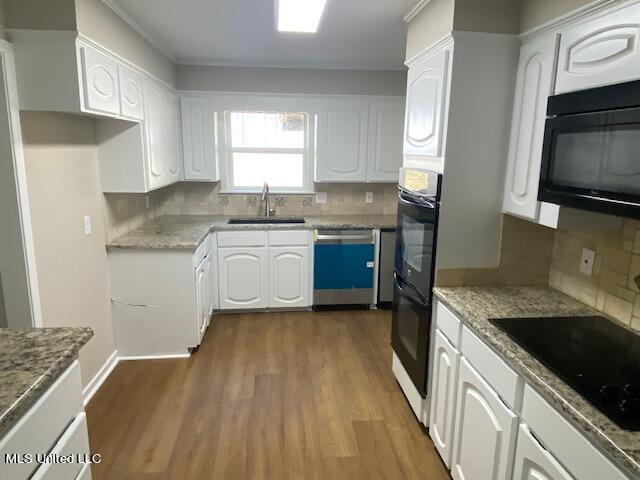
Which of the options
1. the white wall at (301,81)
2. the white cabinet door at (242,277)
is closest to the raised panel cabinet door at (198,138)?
the white wall at (301,81)

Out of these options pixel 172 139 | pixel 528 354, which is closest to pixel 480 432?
pixel 528 354

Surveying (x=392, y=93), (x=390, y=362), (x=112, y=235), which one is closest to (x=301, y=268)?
(x=390, y=362)

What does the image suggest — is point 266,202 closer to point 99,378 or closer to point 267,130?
point 267,130

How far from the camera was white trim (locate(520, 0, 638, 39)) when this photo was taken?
139 centimetres

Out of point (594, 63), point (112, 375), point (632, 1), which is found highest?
point (632, 1)

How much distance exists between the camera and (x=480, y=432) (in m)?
1.68

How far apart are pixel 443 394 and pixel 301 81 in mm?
3207

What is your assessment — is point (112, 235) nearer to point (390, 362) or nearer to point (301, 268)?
point (301, 268)

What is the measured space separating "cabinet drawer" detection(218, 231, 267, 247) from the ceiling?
160 cm

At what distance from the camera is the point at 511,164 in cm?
202

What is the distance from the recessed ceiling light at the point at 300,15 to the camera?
232cm

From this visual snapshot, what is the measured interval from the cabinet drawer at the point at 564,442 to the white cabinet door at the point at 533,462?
0.02 meters

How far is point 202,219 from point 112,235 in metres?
1.18

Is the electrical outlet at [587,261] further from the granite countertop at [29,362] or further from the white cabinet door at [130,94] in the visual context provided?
the white cabinet door at [130,94]
